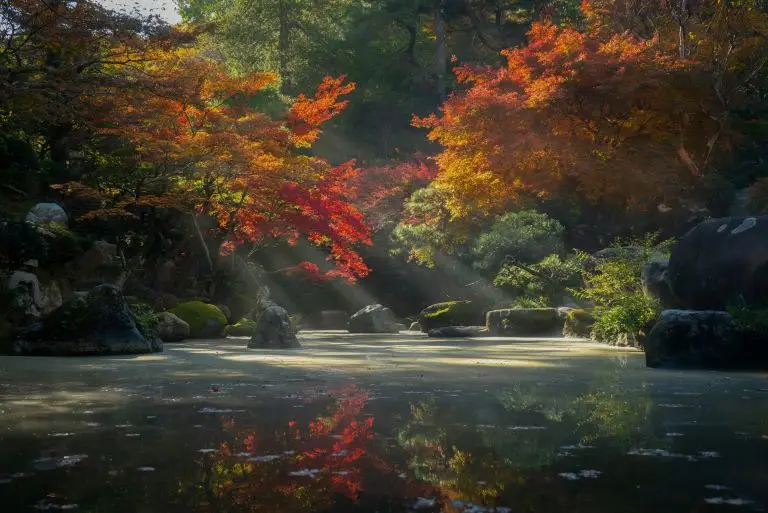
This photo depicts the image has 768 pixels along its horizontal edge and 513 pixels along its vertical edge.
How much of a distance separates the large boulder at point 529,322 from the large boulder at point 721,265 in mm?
7724

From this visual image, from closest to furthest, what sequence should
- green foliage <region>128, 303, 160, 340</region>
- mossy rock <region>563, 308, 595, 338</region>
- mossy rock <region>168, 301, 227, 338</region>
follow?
green foliage <region>128, 303, 160, 340</region>, mossy rock <region>563, 308, 595, 338</region>, mossy rock <region>168, 301, 227, 338</region>

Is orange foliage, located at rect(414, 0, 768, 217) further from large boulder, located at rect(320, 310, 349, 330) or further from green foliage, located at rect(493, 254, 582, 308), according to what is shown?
large boulder, located at rect(320, 310, 349, 330)

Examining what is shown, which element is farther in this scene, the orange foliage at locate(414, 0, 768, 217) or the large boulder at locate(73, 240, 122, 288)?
the orange foliage at locate(414, 0, 768, 217)

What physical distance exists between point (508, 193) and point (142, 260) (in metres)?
10.9

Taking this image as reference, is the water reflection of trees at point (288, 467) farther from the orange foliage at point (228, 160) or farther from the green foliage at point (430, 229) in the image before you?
the green foliage at point (430, 229)

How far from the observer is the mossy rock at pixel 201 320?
1811 cm

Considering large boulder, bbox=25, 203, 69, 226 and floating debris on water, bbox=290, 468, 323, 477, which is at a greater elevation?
large boulder, bbox=25, 203, 69, 226

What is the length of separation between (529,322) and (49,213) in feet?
38.8

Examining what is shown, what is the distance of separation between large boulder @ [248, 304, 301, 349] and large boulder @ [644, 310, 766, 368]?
7.10 meters

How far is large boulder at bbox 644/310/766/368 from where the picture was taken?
9.08 metres

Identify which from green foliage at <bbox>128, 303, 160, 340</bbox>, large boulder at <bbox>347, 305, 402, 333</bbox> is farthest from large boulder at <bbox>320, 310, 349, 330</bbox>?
green foliage at <bbox>128, 303, 160, 340</bbox>

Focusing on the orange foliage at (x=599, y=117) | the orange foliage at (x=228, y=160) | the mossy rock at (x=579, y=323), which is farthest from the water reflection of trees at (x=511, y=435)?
the orange foliage at (x=599, y=117)

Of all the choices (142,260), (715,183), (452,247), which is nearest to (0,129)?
(142,260)

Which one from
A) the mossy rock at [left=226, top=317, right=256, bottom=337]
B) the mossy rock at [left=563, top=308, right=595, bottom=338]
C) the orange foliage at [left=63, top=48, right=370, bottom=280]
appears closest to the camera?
the orange foliage at [left=63, top=48, right=370, bottom=280]
